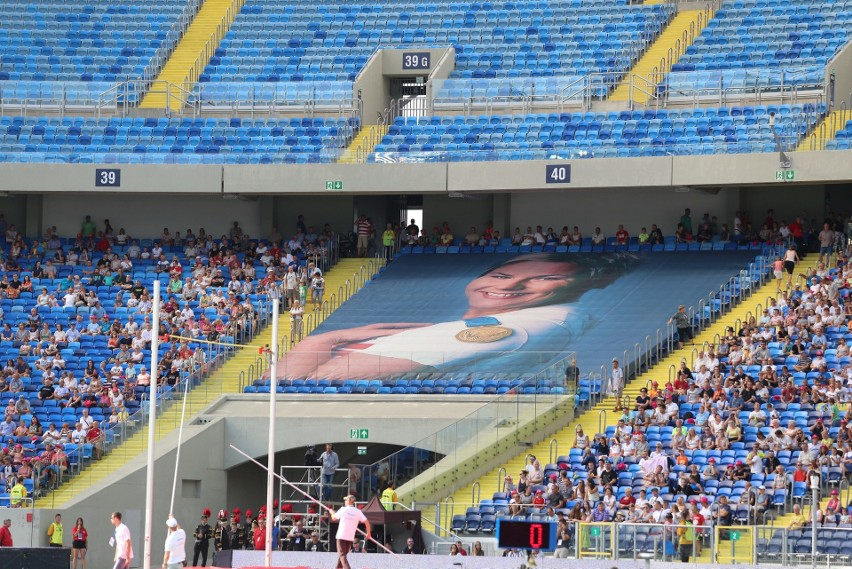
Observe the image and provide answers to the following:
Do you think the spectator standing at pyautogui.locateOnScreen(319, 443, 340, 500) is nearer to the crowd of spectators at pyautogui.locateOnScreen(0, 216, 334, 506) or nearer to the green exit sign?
the green exit sign

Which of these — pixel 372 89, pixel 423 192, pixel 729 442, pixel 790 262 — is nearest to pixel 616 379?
pixel 729 442

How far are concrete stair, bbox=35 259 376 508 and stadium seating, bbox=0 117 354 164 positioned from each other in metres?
4.57

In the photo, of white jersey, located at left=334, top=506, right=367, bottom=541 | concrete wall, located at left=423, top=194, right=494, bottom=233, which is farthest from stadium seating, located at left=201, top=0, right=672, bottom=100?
white jersey, located at left=334, top=506, right=367, bottom=541

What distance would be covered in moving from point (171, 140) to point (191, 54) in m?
5.03

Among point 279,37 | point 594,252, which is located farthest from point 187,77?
point 594,252

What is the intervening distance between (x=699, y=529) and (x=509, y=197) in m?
18.9

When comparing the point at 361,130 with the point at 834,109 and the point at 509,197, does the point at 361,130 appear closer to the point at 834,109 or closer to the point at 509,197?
the point at 509,197

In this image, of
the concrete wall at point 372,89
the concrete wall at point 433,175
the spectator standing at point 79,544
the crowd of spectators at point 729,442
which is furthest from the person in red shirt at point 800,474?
the concrete wall at point 372,89

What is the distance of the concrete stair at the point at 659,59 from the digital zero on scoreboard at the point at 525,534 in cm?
2143

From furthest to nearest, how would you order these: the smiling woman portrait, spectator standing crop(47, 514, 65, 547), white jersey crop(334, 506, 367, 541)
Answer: the smiling woman portrait
spectator standing crop(47, 514, 65, 547)
white jersey crop(334, 506, 367, 541)

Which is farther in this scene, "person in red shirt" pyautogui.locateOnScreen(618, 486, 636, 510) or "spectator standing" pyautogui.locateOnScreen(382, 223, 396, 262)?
"spectator standing" pyautogui.locateOnScreen(382, 223, 396, 262)

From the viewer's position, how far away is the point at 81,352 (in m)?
39.4

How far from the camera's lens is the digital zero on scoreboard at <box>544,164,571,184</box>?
1623 inches

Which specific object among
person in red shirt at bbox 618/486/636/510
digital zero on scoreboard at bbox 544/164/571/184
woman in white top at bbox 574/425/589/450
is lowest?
person in red shirt at bbox 618/486/636/510
